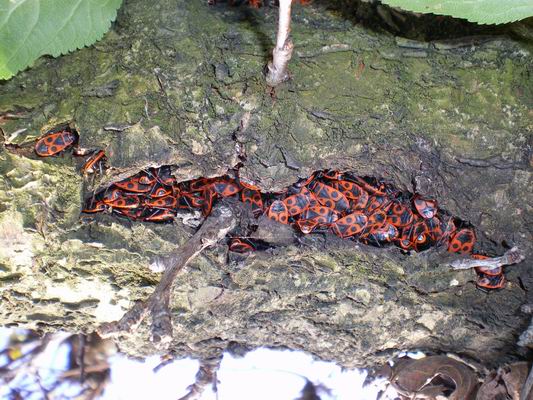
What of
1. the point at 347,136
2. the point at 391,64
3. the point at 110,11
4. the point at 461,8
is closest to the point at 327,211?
the point at 347,136

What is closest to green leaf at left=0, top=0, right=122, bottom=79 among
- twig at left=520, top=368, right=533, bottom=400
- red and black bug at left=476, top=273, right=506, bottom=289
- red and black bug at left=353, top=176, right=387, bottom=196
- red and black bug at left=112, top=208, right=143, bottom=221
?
red and black bug at left=112, top=208, right=143, bottom=221

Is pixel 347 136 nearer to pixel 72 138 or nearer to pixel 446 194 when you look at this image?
pixel 446 194

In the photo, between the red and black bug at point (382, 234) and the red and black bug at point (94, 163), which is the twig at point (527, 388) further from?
the red and black bug at point (94, 163)

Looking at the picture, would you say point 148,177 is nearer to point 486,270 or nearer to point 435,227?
point 435,227

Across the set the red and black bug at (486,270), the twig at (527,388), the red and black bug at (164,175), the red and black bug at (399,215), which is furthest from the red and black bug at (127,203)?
the twig at (527,388)

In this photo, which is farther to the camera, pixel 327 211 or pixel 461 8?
pixel 327 211

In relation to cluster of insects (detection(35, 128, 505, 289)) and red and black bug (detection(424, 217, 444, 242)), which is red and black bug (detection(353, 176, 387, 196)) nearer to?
cluster of insects (detection(35, 128, 505, 289))

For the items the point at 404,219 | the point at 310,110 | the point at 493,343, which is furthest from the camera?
the point at 493,343
